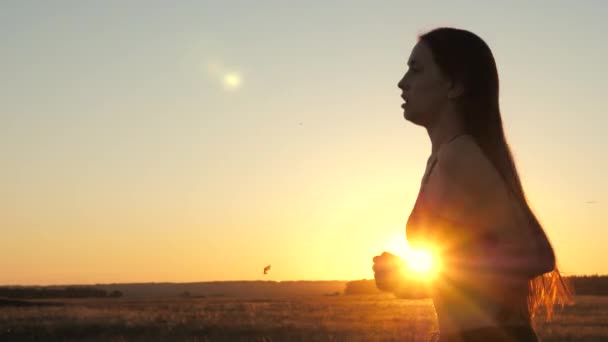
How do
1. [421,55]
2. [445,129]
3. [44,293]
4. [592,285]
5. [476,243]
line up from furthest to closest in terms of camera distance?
[44,293] < [592,285] < [421,55] < [445,129] < [476,243]

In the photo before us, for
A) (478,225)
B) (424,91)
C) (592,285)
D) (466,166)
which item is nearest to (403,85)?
(424,91)

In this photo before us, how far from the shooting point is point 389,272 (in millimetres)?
2756

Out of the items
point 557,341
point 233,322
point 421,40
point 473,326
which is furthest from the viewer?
point 233,322

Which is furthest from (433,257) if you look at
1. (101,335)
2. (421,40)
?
(101,335)

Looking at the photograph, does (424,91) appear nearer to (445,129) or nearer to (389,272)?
(445,129)

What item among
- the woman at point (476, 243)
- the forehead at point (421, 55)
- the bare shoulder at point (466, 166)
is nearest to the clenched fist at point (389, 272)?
the woman at point (476, 243)

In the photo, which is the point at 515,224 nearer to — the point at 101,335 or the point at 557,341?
the point at 557,341

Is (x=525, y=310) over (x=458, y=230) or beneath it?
beneath

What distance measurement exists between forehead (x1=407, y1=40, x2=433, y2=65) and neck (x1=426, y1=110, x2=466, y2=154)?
19 centimetres

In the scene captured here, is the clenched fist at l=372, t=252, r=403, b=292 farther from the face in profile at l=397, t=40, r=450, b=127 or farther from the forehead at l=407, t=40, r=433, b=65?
the forehead at l=407, t=40, r=433, b=65

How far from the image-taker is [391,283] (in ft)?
9.00

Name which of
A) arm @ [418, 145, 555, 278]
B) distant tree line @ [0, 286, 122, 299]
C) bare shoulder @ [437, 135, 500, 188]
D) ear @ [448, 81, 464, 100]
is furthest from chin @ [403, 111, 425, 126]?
distant tree line @ [0, 286, 122, 299]

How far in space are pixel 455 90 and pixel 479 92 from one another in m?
0.08

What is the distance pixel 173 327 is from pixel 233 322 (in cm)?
257
